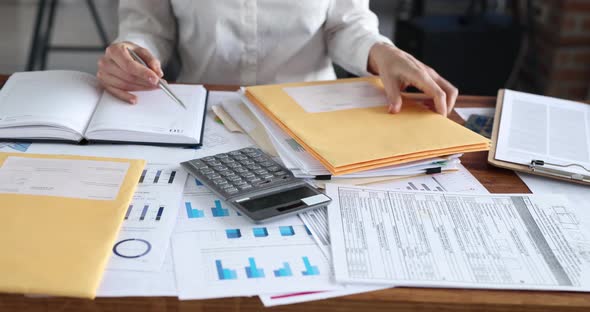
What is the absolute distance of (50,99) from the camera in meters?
0.94

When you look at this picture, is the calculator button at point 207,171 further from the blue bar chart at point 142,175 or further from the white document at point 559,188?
the white document at point 559,188

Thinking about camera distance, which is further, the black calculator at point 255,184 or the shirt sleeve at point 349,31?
the shirt sleeve at point 349,31

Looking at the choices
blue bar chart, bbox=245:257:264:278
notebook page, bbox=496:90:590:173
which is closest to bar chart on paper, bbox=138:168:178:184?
blue bar chart, bbox=245:257:264:278

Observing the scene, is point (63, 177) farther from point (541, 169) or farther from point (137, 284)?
point (541, 169)

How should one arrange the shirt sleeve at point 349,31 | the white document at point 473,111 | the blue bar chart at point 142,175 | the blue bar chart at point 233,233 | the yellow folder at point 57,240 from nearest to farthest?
1. the yellow folder at point 57,240
2. the blue bar chart at point 233,233
3. the blue bar chart at point 142,175
4. the white document at point 473,111
5. the shirt sleeve at point 349,31

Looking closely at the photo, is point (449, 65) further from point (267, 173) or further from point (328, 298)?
point (328, 298)

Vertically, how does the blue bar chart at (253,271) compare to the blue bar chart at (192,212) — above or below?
above

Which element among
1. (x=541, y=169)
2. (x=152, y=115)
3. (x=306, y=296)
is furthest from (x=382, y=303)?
(x=152, y=115)

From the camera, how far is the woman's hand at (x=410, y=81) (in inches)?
38.0

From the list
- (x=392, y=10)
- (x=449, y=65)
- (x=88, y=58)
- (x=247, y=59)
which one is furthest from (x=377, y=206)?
(x=392, y=10)

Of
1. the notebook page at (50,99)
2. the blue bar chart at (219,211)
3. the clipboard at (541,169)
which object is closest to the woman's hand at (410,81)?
the clipboard at (541,169)

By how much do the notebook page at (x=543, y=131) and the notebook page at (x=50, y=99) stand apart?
1.99 feet

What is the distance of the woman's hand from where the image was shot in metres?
0.97

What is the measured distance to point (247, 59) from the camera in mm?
1289
